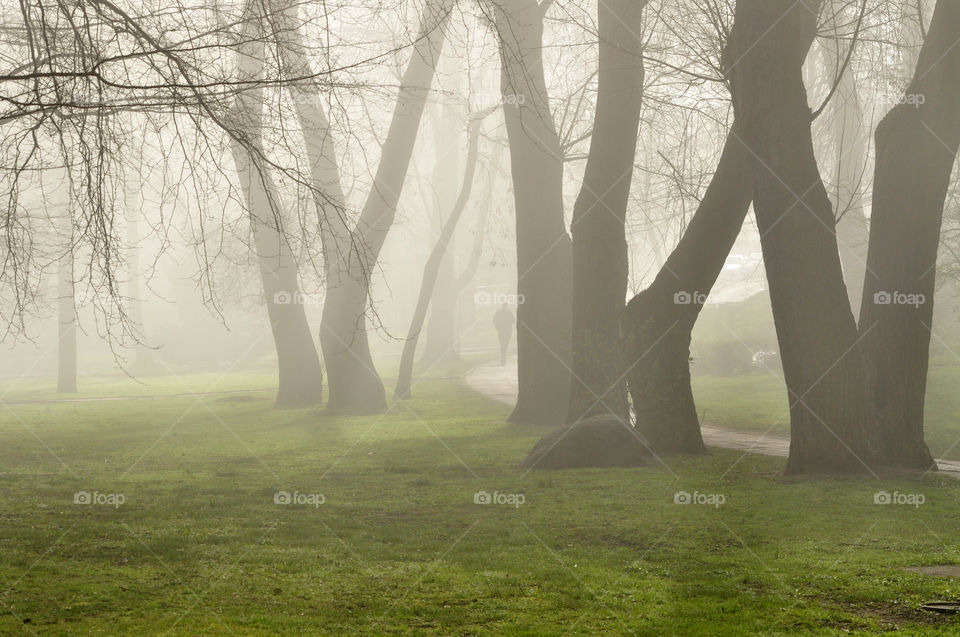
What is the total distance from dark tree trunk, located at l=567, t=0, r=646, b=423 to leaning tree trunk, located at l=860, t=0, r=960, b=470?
419 cm

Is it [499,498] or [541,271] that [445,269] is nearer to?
[541,271]

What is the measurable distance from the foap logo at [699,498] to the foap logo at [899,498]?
4.93ft

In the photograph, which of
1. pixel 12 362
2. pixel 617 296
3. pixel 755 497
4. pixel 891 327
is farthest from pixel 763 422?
pixel 12 362

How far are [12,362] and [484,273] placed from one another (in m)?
34.4

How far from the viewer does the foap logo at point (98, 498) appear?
1040 centimetres

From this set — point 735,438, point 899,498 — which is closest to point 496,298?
point 735,438

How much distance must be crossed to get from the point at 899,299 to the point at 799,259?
152cm

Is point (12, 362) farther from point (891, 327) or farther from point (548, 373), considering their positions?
point (891, 327)

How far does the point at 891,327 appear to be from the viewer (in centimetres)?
1154

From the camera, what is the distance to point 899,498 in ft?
32.0

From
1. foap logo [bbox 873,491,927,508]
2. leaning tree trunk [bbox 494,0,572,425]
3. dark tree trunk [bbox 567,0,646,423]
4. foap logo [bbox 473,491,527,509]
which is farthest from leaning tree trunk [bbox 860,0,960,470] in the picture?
leaning tree trunk [bbox 494,0,572,425]

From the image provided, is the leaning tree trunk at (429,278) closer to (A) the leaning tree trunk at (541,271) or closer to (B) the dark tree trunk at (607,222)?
(A) the leaning tree trunk at (541,271)

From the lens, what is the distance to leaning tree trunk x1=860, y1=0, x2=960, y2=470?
449 inches
